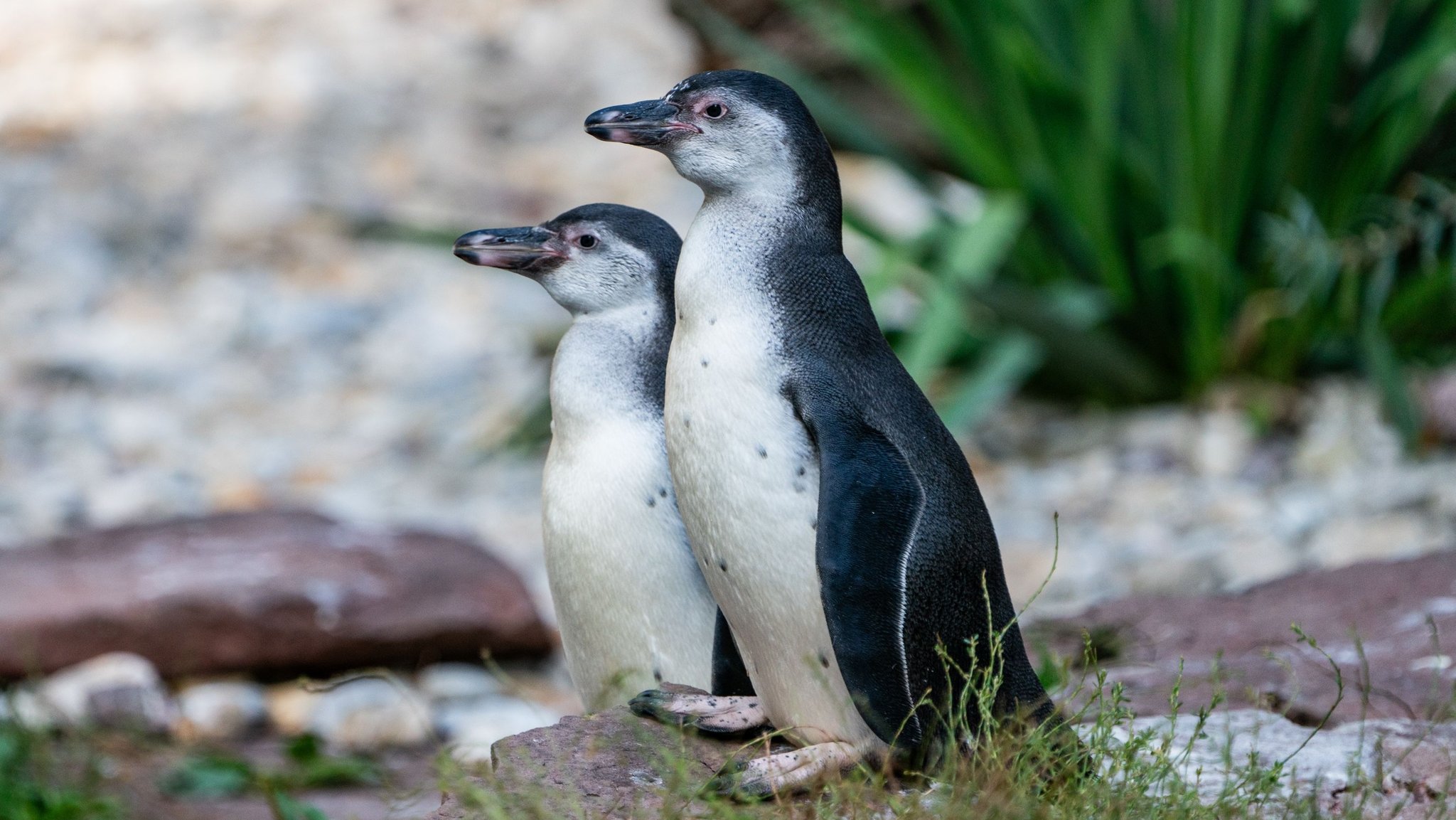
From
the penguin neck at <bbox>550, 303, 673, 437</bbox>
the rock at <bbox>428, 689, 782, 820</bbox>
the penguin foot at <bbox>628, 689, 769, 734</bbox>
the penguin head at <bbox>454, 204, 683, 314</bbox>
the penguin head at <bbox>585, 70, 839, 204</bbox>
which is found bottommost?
the rock at <bbox>428, 689, 782, 820</bbox>

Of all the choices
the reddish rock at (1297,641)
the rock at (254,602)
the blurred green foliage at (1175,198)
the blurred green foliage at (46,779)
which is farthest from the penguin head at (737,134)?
the blurred green foliage at (1175,198)

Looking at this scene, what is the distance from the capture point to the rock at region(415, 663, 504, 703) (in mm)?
3953

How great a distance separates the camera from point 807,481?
5.68 ft

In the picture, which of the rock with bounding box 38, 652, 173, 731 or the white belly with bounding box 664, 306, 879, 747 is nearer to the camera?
the white belly with bounding box 664, 306, 879, 747

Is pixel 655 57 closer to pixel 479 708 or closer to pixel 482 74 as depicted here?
pixel 482 74

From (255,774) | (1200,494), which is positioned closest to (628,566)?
(255,774)

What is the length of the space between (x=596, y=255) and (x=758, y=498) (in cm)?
59

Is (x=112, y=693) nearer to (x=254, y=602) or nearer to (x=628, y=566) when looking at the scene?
(x=254, y=602)

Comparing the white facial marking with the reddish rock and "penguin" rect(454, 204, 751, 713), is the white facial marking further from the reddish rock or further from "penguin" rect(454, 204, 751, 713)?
the reddish rock

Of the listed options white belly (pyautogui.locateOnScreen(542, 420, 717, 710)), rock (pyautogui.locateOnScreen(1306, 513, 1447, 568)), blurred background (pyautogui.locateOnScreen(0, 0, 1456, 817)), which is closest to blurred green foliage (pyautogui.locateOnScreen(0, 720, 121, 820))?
blurred background (pyautogui.locateOnScreen(0, 0, 1456, 817))

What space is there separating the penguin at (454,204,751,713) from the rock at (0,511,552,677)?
1.83m

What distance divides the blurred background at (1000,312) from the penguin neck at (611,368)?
1.76 meters

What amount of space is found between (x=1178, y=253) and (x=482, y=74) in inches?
195

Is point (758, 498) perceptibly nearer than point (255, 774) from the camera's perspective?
Yes
